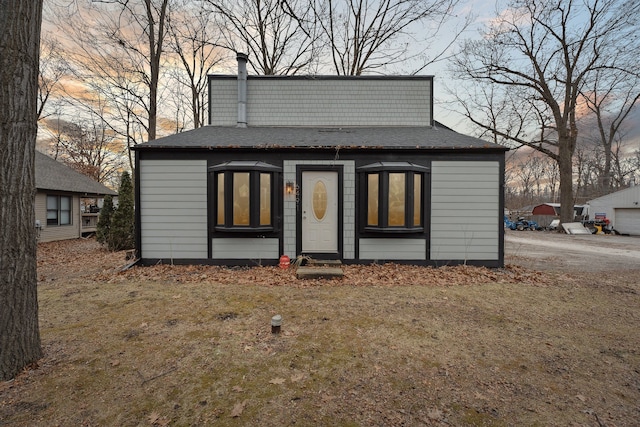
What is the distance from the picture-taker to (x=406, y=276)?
20.0ft

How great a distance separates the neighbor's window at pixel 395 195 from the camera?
22.0 feet

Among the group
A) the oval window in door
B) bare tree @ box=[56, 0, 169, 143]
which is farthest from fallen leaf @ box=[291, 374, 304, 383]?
bare tree @ box=[56, 0, 169, 143]

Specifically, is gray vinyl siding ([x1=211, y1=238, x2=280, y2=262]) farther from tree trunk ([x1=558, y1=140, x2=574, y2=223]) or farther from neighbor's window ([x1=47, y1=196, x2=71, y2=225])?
tree trunk ([x1=558, y1=140, x2=574, y2=223])

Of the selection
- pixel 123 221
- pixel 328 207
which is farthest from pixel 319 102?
pixel 123 221

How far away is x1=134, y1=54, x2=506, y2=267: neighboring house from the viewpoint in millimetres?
6762

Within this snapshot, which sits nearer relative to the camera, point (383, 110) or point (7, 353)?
point (7, 353)

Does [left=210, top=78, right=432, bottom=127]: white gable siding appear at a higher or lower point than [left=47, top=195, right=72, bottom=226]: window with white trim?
higher

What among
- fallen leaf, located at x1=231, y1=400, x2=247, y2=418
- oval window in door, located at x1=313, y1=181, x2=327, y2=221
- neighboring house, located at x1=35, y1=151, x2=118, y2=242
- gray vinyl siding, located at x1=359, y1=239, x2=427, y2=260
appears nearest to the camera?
fallen leaf, located at x1=231, y1=400, x2=247, y2=418

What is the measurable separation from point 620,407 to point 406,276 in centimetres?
392

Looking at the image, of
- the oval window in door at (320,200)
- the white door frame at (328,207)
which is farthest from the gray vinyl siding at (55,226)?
the oval window in door at (320,200)

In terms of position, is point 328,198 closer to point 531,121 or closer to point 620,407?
point 620,407

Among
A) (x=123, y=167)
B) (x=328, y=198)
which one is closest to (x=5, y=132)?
(x=328, y=198)

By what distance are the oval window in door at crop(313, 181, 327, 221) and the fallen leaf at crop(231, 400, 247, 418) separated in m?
5.15

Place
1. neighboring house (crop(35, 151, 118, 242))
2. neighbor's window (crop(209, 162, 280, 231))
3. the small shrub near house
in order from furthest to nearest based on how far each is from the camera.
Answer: neighboring house (crop(35, 151, 118, 242)) < the small shrub near house < neighbor's window (crop(209, 162, 280, 231))
